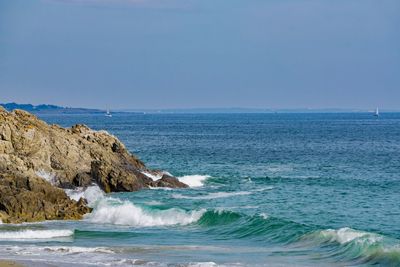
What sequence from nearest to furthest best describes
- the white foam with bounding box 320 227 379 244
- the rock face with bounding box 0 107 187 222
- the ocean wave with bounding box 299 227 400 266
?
the ocean wave with bounding box 299 227 400 266, the white foam with bounding box 320 227 379 244, the rock face with bounding box 0 107 187 222

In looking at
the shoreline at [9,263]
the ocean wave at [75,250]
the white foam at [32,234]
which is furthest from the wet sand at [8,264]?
the white foam at [32,234]

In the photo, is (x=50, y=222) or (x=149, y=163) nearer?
(x=50, y=222)

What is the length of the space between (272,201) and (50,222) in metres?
15.2

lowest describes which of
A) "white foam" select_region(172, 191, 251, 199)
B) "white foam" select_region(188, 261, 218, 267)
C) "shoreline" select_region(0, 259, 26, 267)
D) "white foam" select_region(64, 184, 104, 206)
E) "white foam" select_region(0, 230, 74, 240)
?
"white foam" select_region(172, 191, 251, 199)

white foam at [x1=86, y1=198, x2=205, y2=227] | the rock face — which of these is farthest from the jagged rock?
white foam at [x1=86, y1=198, x2=205, y2=227]

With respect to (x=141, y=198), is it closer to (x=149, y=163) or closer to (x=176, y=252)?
(x=176, y=252)

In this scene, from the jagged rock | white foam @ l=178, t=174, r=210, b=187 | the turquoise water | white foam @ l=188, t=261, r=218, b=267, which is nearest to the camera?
white foam @ l=188, t=261, r=218, b=267

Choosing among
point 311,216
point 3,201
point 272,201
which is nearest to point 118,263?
point 3,201

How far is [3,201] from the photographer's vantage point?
42.8 meters

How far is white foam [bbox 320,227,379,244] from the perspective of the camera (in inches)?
1412

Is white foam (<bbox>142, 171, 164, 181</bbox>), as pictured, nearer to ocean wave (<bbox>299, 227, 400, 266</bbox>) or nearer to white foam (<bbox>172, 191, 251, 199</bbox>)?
white foam (<bbox>172, 191, 251, 199</bbox>)

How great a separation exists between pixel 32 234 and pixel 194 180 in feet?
87.0

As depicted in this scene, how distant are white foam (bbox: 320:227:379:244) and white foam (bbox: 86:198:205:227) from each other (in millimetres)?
9279

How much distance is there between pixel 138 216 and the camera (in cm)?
4525
